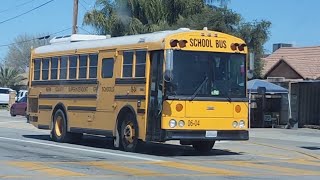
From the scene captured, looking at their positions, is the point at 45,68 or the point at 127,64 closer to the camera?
the point at 127,64

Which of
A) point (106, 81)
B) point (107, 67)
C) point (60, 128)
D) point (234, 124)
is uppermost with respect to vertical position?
point (107, 67)

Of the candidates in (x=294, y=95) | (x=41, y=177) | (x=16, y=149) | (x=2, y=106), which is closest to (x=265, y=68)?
(x=294, y=95)

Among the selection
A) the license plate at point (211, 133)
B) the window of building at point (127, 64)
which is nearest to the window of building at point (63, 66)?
Result: the window of building at point (127, 64)

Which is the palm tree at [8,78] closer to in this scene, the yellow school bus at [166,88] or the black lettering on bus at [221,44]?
the yellow school bus at [166,88]

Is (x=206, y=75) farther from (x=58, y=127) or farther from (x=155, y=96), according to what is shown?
(x=58, y=127)

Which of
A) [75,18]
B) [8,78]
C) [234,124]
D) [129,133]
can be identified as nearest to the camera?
[234,124]

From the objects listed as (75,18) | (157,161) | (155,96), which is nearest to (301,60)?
(75,18)

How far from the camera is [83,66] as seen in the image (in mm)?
19578

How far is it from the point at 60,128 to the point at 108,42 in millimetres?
3909

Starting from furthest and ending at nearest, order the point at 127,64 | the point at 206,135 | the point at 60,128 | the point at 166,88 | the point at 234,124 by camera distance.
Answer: the point at 60,128, the point at 127,64, the point at 234,124, the point at 206,135, the point at 166,88

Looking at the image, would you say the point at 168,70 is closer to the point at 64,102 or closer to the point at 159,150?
the point at 159,150

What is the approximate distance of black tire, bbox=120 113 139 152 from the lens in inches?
675

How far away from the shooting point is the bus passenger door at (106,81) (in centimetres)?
1816

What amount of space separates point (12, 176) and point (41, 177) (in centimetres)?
54
